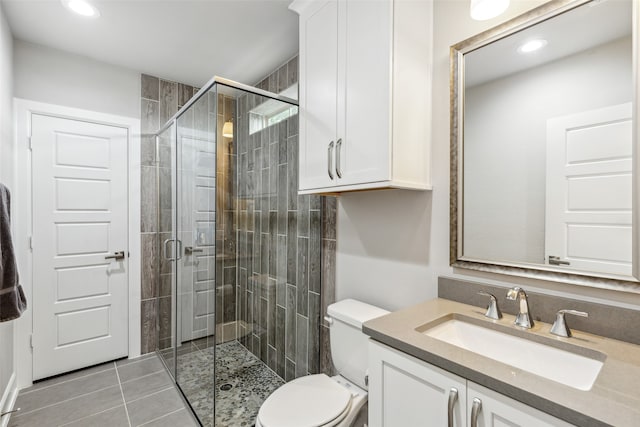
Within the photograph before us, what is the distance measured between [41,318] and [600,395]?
3.29 m

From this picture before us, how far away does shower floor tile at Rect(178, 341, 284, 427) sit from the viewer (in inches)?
70.0

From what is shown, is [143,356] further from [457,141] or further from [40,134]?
[457,141]

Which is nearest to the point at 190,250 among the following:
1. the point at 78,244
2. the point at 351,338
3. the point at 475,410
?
the point at 78,244

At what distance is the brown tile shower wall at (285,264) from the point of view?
1963 mm

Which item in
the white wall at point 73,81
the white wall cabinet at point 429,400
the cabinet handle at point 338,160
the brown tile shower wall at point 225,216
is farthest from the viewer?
the white wall at point 73,81

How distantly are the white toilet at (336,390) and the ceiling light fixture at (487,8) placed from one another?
1.38m

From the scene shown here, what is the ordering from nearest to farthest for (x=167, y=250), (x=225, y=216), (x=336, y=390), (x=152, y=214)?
(x=336, y=390), (x=225, y=216), (x=167, y=250), (x=152, y=214)

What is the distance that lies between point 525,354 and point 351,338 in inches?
30.2

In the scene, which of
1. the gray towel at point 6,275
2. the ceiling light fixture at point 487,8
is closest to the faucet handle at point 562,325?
the ceiling light fixture at point 487,8

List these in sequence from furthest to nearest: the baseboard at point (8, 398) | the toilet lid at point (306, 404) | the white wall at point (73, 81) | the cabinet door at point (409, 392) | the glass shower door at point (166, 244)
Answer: the glass shower door at point (166, 244)
the white wall at point (73, 81)
the baseboard at point (8, 398)
the toilet lid at point (306, 404)
the cabinet door at point (409, 392)

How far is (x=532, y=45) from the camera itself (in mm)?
1162

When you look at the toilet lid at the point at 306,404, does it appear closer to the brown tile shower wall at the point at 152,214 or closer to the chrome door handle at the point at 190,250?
the chrome door handle at the point at 190,250

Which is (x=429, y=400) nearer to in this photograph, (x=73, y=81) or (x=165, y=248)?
(x=165, y=248)

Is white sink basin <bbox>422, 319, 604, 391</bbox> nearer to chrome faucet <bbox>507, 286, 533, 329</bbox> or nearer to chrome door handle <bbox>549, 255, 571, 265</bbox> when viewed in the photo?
chrome faucet <bbox>507, 286, 533, 329</bbox>
